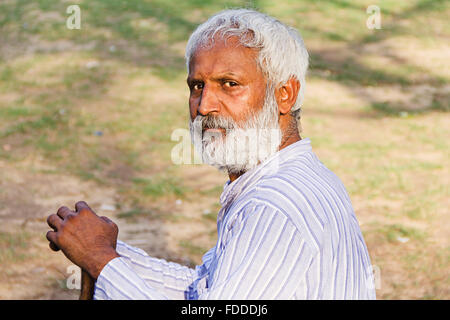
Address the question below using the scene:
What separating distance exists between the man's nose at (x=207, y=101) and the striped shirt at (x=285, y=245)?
280 mm

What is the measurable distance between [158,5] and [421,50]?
5.24 m

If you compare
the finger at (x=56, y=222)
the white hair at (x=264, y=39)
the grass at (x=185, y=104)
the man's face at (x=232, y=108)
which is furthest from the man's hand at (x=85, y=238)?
the grass at (x=185, y=104)

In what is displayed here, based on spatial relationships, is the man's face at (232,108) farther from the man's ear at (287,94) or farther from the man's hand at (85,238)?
the man's hand at (85,238)

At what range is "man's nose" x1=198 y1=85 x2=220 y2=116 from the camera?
2.09 meters

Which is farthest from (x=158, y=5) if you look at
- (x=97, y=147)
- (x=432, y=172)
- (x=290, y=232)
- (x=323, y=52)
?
(x=290, y=232)

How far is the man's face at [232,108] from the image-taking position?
6.72ft

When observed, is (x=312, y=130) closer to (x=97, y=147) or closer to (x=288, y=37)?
(x=97, y=147)

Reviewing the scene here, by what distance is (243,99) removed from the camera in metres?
2.10

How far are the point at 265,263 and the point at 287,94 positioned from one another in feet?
2.79

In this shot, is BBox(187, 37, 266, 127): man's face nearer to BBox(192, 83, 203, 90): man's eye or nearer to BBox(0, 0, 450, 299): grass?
BBox(192, 83, 203, 90): man's eye

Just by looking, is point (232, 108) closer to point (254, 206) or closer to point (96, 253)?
point (254, 206)

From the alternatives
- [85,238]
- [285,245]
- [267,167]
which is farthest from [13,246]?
[285,245]

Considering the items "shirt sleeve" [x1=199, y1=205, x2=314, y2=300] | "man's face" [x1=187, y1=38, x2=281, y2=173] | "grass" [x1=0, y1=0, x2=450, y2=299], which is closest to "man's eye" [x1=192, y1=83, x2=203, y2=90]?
"man's face" [x1=187, y1=38, x2=281, y2=173]

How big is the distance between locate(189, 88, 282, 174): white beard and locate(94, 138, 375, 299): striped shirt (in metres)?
0.10
